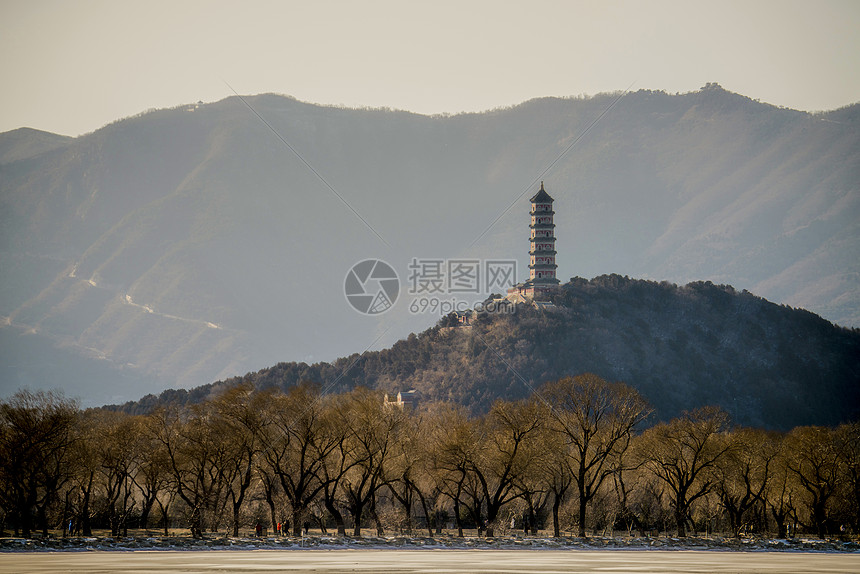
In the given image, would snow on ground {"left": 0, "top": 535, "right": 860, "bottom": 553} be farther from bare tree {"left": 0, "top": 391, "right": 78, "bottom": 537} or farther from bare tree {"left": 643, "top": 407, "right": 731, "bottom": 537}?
bare tree {"left": 643, "top": 407, "right": 731, "bottom": 537}

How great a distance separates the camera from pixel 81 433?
8819 cm

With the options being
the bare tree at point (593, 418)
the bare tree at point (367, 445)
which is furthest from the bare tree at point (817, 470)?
the bare tree at point (367, 445)

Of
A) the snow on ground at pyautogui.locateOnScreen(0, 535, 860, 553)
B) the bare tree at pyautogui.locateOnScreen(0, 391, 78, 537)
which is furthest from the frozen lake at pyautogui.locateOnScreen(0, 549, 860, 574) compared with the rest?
the bare tree at pyautogui.locateOnScreen(0, 391, 78, 537)

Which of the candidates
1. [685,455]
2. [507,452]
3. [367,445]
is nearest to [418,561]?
[367,445]

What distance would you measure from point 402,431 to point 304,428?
8.61 meters

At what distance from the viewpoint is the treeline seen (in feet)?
277

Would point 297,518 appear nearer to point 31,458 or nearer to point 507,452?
point 507,452

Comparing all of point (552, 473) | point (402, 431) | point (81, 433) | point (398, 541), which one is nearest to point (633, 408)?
point (552, 473)

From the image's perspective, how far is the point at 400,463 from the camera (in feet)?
288

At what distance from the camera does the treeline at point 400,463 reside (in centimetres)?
8431

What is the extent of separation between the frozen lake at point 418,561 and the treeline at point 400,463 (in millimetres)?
15081

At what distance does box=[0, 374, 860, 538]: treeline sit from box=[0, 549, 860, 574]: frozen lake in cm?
1508

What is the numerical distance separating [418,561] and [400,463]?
93.0 feet

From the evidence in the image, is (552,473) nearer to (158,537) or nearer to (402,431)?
(402,431)
